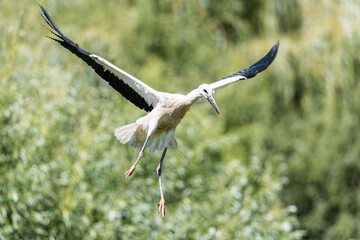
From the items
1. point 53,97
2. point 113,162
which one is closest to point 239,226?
point 113,162

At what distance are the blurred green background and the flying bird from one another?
2071 millimetres

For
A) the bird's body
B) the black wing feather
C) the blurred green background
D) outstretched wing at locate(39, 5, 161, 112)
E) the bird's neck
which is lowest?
the bird's neck

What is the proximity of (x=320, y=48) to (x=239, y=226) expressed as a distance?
6.09m

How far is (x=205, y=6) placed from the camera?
49.0ft

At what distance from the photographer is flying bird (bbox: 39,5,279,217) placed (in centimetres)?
493

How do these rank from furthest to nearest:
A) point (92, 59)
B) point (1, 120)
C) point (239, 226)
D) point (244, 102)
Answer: point (244, 102), point (239, 226), point (1, 120), point (92, 59)

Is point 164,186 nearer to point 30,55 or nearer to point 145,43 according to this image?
point 30,55

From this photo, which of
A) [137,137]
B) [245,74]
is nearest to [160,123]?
[137,137]

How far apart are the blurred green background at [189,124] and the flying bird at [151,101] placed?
2.07 metres

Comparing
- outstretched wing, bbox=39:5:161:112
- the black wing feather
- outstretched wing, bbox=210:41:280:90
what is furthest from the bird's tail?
the black wing feather

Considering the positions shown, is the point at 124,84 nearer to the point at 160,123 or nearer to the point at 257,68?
the point at 160,123

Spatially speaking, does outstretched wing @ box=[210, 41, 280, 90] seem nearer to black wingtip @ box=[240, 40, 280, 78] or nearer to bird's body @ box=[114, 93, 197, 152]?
black wingtip @ box=[240, 40, 280, 78]

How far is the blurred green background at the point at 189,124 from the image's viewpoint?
7.62m

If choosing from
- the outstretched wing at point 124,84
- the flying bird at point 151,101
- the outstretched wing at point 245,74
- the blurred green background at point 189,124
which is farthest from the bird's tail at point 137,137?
the blurred green background at point 189,124
